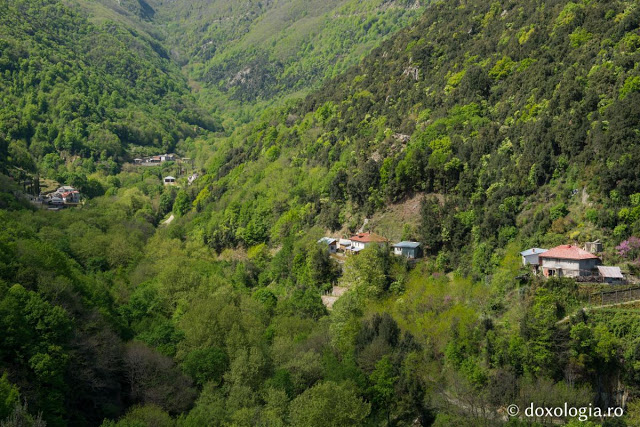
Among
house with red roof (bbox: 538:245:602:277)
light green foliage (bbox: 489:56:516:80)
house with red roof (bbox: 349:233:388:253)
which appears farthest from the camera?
light green foliage (bbox: 489:56:516:80)

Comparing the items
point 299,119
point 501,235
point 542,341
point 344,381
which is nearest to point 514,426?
point 542,341

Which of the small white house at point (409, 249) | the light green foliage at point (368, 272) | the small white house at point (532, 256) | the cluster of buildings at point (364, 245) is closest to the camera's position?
the small white house at point (532, 256)

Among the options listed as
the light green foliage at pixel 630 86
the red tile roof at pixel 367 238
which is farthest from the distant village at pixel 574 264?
the red tile roof at pixel 367 238

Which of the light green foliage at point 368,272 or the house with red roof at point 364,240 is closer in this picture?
the light green foliage at point 368,272

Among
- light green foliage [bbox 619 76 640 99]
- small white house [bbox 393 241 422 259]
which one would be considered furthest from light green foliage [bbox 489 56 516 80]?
small white house [bbox 393 241 422 259]

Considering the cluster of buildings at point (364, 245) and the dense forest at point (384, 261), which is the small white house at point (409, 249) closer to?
the cluster of buildings at point (364, 245)

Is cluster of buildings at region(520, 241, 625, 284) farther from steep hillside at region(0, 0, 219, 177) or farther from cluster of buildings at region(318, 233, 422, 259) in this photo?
steep hillside at region(0, 0, 219, 177)

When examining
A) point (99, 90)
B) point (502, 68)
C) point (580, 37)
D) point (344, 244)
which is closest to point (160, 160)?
point (99, 90)

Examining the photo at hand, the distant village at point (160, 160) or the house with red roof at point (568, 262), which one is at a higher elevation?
the distant village at point (160, 160)
